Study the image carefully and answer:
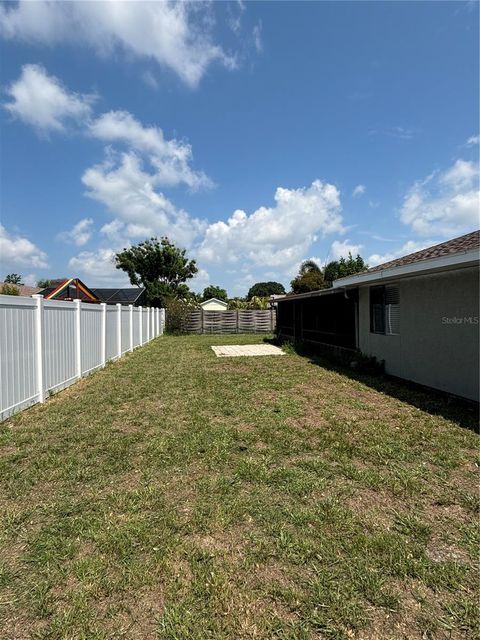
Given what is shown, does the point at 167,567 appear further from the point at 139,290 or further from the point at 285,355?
the point at 139,290

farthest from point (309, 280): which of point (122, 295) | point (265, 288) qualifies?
point (265, 288)

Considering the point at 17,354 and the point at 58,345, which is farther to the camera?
the point at 58,345

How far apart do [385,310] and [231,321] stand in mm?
15759

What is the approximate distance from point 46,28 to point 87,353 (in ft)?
23.9

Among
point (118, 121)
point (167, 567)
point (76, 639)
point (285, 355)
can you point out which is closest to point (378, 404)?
point (167, 567)

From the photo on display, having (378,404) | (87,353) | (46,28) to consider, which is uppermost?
(46,28)

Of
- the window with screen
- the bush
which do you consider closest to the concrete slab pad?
the window with screen

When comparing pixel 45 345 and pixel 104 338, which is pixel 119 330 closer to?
pixel 104 338

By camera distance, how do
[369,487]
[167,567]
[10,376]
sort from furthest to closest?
[10,376] → [369,487] → [167,567]

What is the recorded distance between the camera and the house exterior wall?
5.77m

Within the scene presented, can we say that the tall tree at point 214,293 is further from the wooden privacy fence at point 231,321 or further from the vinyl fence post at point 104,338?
the vinyl fence post at point 104,338

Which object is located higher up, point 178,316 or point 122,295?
point 122,295

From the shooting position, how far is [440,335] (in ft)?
21.3

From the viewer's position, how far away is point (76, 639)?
1.55 metres
